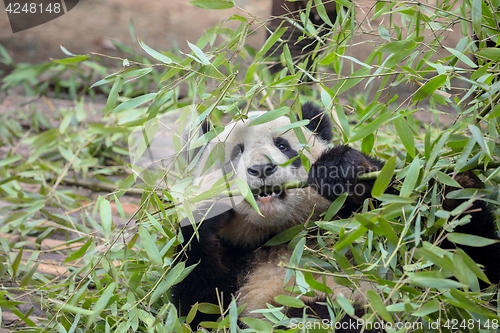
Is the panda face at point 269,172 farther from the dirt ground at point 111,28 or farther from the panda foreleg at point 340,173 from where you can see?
the dirt ground at point 111,28

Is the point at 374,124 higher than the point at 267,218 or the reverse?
higher

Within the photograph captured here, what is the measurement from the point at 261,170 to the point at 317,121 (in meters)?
0.67

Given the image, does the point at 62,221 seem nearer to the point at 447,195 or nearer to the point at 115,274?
the point at 115,274

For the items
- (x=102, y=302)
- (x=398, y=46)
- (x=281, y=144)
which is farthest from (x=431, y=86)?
(x=102, y=302)

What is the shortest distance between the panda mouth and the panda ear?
58 centimetres

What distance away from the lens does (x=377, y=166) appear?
2426 mm

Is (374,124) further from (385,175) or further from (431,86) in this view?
(385,175)

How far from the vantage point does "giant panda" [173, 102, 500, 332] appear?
7.30ft

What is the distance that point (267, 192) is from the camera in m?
2.40

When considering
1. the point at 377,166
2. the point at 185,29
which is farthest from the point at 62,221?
the point at 185,29

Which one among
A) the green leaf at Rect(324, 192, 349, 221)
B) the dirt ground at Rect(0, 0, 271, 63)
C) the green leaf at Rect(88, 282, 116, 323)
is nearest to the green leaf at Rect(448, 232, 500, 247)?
the green leaf at Rect(324, 192, 349, 221)

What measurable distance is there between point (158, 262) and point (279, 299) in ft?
1.65

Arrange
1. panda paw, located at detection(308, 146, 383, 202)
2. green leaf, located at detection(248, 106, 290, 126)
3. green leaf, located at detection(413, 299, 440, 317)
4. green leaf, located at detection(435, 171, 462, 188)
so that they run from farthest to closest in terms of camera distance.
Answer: panda paw, located at detection(308, 146, 383, 202), green leaf, located at detection(248, 106, 290, 126), green leaf, located at detection(435, 171, 462, 188), green leaf, located at detection(413, 299, 440, 317)

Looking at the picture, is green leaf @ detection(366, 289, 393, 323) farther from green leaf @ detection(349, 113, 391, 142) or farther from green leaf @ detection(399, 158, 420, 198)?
green leaf @ detection(349, 113, 391, 142)
